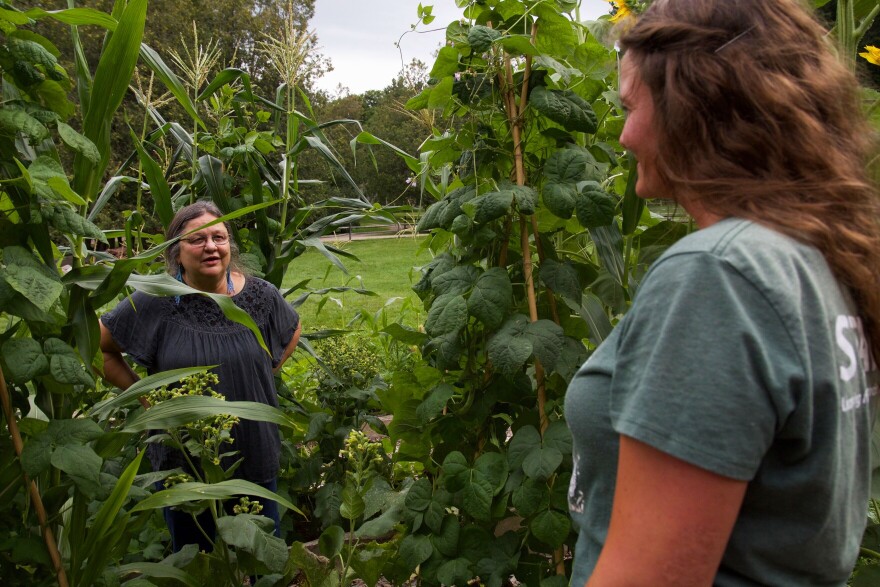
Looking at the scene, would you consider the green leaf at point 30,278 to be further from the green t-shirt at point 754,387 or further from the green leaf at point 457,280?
the green t-shirt at point 754,387

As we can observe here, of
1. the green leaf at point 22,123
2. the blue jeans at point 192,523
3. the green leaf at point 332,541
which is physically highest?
the green leaf at point 22,123

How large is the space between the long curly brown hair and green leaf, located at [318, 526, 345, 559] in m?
1.50

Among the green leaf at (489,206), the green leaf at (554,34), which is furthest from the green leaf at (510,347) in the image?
the green leaf at (554,34)

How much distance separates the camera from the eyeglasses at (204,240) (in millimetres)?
2527

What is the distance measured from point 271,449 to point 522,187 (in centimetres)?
136

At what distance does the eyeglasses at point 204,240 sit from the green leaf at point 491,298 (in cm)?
122

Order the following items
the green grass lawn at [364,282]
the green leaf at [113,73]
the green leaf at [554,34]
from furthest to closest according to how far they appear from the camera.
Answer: the green grass lawn at [364,282] < the green leaf at [554,34] < the green leaf at [113,73]

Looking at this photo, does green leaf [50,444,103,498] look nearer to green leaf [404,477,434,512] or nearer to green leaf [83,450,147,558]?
green leaf [83,450,147,558]

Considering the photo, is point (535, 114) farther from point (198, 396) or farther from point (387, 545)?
point (387, 545)

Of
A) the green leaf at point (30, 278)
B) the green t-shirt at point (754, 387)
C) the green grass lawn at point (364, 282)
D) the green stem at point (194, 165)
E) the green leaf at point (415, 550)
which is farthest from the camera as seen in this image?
the green grass lawn at point (364, 282)

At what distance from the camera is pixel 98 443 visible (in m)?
1.65

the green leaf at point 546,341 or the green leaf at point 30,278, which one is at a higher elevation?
the green leaf at point 30,278

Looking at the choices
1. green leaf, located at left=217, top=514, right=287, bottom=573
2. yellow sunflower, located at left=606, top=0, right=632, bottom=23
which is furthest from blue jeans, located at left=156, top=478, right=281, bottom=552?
yellow sunflower, located at left=606, top=0, right=632, bottom=23

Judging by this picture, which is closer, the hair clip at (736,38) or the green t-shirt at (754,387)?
the green t-shirt at (754,387)
